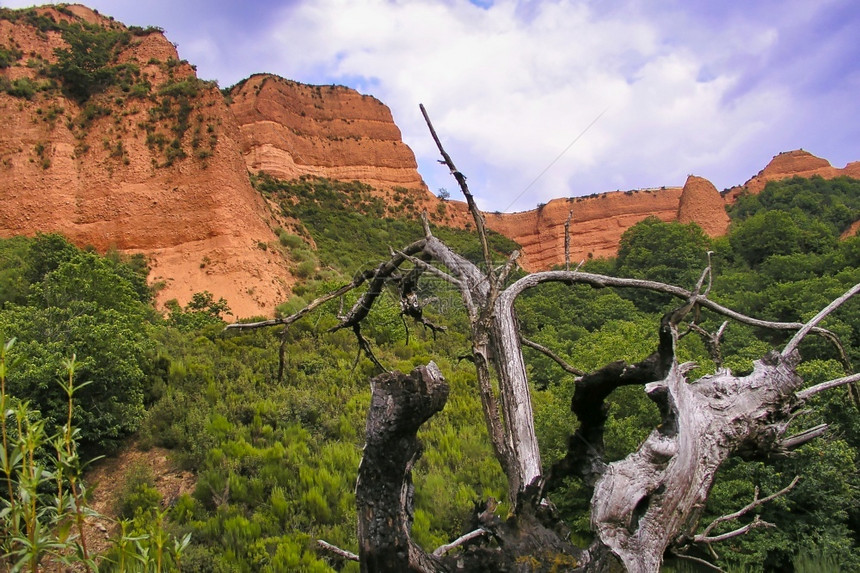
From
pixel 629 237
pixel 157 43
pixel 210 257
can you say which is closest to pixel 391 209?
pixel 629 237

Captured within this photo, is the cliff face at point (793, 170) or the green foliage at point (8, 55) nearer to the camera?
the green foliage at point (8, 55)

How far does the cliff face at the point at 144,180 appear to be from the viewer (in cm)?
2103

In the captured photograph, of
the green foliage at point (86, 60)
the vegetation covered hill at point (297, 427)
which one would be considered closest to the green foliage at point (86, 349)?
the vegetation covered hill at point (297, 427)

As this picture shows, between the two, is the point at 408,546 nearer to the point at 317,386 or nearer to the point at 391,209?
the point at 317,386

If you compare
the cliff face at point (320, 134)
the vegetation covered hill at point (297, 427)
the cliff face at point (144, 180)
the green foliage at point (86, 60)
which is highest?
the cliff face at point (320, 134)

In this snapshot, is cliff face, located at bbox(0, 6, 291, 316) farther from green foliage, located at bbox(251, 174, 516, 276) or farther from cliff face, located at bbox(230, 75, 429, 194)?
cliff face, located at bbox(230, 75, 429, 194)

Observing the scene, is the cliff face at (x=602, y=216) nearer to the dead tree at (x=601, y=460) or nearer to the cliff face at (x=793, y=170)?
the cliff face at (x=793, y=170)

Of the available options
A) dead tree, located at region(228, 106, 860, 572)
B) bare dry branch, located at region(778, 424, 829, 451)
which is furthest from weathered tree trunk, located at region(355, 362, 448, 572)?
bare dry branch, located at region(778, 424, 829, 451)

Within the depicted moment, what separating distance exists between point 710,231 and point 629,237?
13.7 meters

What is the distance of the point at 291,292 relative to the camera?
2283 cm

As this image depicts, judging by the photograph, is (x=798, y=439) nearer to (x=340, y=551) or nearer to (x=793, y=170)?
(x=340, y=551)

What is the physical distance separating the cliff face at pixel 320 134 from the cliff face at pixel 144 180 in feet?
66.3

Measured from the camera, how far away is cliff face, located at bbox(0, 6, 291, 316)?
69.0 feet

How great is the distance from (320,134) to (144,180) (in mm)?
32933
